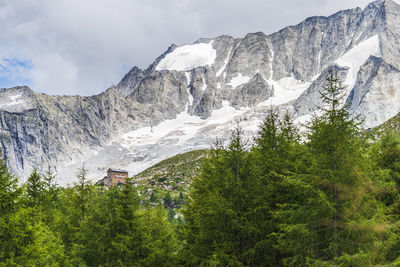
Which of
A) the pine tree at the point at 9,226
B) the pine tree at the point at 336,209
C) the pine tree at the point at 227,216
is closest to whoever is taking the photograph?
the pine tree at the point at 336,209

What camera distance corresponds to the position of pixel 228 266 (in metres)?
14.5

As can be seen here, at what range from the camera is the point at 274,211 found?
14.5 metres

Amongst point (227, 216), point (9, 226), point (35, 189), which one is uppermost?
point (35, 189)

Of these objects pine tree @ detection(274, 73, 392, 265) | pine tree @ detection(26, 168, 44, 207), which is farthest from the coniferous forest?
pine tree @ detection(26, 168, 44, 207)

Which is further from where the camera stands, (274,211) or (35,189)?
(35,189)

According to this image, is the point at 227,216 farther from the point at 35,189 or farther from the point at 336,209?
the point at 35,189

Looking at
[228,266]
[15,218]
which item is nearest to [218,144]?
[228,266]

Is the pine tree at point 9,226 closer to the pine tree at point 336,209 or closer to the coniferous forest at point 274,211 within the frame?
the coniferous forest at point 274,211

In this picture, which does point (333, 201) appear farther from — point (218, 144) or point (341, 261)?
point (218, 144)

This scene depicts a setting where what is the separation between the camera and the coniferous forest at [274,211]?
12023 millimetres

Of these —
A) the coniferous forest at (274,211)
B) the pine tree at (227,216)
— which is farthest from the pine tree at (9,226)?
the pine tree at (227,216)

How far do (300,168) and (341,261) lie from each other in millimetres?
4188

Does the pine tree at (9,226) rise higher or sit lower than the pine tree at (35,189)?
lower

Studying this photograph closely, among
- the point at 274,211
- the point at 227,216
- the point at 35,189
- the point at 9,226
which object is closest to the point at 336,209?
the point at 274,211
